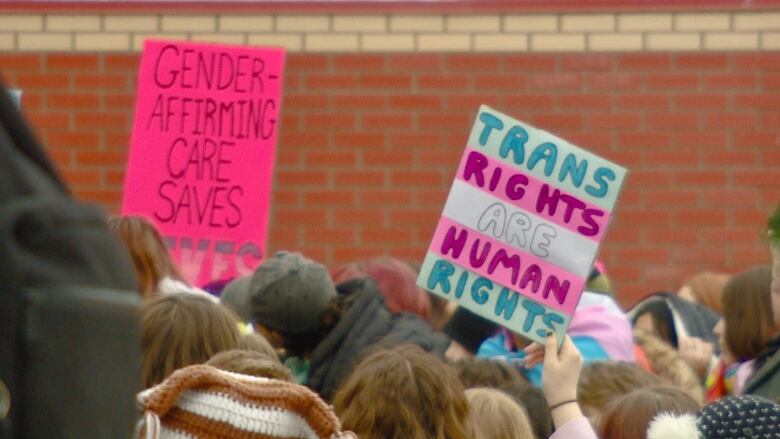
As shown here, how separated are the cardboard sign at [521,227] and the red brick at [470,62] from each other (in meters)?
4.17

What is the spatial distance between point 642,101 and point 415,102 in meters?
1.20

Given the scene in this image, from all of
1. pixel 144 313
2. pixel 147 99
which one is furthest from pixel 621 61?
pixel 144 313

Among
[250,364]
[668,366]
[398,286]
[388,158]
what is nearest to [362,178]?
[388,158]

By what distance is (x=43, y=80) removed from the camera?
871 cm

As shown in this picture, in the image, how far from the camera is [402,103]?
8.66 m

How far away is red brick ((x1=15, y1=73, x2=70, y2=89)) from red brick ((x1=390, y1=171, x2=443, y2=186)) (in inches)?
71.9

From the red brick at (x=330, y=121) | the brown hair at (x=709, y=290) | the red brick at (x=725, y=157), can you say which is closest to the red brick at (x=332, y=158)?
the red brick at (x=330, y=121)

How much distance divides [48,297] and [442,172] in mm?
7443

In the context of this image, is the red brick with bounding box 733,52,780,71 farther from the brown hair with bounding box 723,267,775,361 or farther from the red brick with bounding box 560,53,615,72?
the brown hair with bounding box 723,267,775,361

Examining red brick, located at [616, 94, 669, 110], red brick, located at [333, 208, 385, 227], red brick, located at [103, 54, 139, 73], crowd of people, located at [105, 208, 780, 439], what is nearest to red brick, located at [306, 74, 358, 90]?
red brick, located at [333, 208, 385, 227]

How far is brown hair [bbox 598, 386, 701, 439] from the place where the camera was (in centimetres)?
371

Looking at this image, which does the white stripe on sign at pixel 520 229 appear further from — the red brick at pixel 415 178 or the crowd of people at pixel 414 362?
the red brick at pixel 415 178

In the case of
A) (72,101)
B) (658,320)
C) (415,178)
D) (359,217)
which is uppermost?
(72,101)

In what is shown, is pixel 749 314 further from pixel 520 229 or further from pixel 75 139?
pixel 75 139
